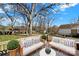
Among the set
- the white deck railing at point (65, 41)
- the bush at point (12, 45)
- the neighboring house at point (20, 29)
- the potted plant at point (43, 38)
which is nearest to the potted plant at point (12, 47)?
the bush at point (12, 45)

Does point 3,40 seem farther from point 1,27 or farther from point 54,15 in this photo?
point 54,15

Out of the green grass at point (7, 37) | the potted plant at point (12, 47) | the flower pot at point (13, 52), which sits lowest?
the flower pot at point (13, 52)

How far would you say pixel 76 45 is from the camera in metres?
1.64

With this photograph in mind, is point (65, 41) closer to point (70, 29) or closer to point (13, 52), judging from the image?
point (70, 29)

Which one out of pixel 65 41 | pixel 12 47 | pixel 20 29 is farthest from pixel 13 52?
pixel 65 41

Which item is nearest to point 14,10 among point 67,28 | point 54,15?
point 54,15

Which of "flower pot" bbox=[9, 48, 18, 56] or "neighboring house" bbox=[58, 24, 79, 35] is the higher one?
"neighboring house" bbox=[58, 24, 79, 35]

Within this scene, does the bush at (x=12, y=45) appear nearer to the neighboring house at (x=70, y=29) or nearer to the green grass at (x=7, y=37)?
the green grass at (x=7, y=37)

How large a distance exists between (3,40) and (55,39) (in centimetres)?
45

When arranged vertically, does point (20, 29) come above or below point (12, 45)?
above

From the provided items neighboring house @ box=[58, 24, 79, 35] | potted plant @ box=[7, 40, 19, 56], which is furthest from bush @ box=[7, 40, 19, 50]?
neighboring house @ box=[58, 24, 79, 35]

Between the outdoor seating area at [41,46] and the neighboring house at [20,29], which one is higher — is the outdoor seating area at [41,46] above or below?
below

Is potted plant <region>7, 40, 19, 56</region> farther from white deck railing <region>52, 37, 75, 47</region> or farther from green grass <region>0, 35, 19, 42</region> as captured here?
white deck railing <region>52, 37, 75, 47</region>

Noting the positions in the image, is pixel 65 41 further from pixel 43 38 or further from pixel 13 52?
pixel 13 52
